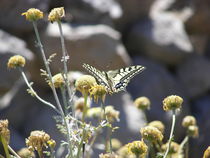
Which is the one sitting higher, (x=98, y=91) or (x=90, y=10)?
(x=90, y=10)

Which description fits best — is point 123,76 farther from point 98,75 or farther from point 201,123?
point 201,123

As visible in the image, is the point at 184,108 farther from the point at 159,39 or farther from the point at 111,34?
the point at 111,34

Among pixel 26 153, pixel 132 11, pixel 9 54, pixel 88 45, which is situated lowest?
pixel 26 153

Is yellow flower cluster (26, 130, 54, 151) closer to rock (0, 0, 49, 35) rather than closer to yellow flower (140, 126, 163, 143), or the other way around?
yellow flower (140, 126, 163, 143)

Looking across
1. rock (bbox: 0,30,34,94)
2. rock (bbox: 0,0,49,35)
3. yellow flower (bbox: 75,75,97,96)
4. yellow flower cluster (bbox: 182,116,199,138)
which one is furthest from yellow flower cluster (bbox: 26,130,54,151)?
rock (bbox: 0,0,49,35)

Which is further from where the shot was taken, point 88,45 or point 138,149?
point 88,45

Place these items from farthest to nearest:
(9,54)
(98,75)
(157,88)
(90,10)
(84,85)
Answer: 1. (157,88)
2. (90,10)
3. (9,54)
4. (98,75)
5. (84,85)

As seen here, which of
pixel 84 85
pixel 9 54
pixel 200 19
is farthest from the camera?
pixel 200 19

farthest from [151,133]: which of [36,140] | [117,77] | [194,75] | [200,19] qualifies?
[200,19]
